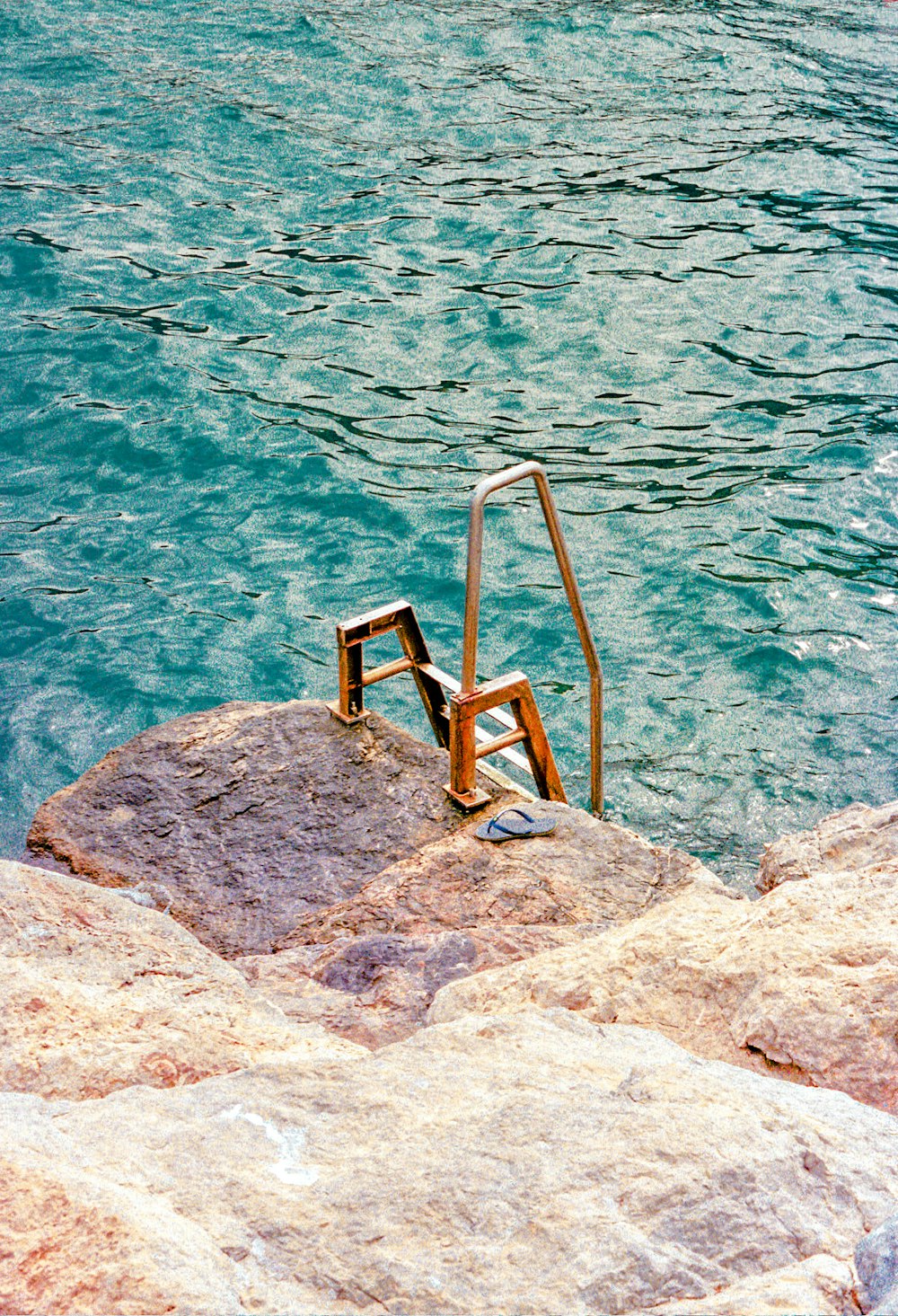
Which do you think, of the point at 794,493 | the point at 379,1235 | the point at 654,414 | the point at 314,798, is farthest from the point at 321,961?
the point at 654,414

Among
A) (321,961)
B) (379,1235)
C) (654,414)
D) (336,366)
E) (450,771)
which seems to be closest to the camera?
(379,1235)

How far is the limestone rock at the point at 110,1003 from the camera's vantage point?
2785 mm

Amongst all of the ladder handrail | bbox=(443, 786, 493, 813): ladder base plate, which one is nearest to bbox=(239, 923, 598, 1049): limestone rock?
bbox=(443, 786, 493, 813): ladder base plate

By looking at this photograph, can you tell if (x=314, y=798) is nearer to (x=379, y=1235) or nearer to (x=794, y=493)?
(x=379, y=1235)

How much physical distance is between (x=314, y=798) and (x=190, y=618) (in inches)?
112

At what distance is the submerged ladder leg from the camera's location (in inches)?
176

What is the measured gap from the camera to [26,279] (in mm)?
11047

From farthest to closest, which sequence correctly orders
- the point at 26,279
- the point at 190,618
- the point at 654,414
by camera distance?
the point at 26,279 < the point at 654,414 < the point at 190,618

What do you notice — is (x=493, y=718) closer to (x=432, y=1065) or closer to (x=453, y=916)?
(x=453, y=916)

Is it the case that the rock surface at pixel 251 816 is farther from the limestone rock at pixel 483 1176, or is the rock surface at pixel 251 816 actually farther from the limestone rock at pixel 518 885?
the limestone rock at pixel 483 1176

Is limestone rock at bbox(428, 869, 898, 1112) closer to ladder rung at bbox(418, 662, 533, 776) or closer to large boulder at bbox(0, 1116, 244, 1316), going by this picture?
ladder rung at bbox(418, 662, 533, 776)

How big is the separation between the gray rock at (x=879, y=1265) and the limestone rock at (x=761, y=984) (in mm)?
662

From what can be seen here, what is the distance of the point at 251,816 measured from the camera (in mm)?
4832

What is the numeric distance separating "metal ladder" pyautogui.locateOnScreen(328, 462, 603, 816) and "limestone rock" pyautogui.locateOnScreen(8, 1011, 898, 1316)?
6.31ft
